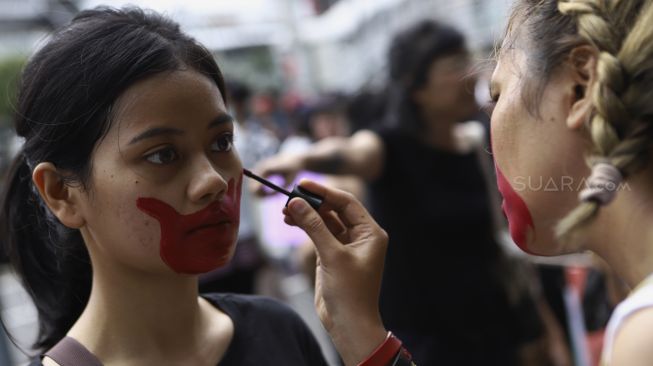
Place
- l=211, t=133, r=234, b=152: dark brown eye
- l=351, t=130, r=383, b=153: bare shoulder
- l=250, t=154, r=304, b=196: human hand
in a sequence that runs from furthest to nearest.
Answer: l=351, t=130, r=383, b=153: bare shoulder → l=250, t=154, r=304, b=196: human hand → l=211, t=133, r=234, b=152: dark brown eye

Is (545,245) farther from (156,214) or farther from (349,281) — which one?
(156,214)

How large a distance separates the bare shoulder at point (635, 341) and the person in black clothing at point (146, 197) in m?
0.44

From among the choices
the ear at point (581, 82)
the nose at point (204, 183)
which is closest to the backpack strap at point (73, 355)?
the nose at point (204, 183)

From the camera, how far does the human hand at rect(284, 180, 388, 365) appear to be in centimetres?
130

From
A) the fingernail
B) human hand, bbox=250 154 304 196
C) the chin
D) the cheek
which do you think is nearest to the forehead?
the cheek

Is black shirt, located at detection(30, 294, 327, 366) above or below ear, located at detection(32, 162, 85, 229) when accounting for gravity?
below

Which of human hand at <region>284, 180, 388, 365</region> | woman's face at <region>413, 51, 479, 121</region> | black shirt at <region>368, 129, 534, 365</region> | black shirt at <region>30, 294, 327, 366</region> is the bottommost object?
black shirt at <region>368, 129, 534, 365</region>

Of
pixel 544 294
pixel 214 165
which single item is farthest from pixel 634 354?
pixel 544 294

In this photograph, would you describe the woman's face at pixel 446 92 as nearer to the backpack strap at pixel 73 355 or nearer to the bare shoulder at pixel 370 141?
the bare shoulder at pixel 370 141

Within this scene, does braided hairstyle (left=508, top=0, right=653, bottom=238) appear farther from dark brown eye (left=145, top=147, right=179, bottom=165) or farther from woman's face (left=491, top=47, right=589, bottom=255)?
dark brown eye (left=145, top=147, right=179, bottom=165)

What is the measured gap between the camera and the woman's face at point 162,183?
1347 mm

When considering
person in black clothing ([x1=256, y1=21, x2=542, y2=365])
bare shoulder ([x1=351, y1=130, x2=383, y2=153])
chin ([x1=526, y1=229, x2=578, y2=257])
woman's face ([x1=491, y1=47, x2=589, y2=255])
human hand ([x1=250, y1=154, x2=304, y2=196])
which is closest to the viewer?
woman's face ([x1=491, y1=47, x2=589, y2=255])

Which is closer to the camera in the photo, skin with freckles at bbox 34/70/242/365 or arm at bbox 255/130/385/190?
skin with freckles at bbox 34/70/242/365

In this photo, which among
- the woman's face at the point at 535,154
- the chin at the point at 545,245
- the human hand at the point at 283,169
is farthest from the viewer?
the human hand at the point at 283,169
